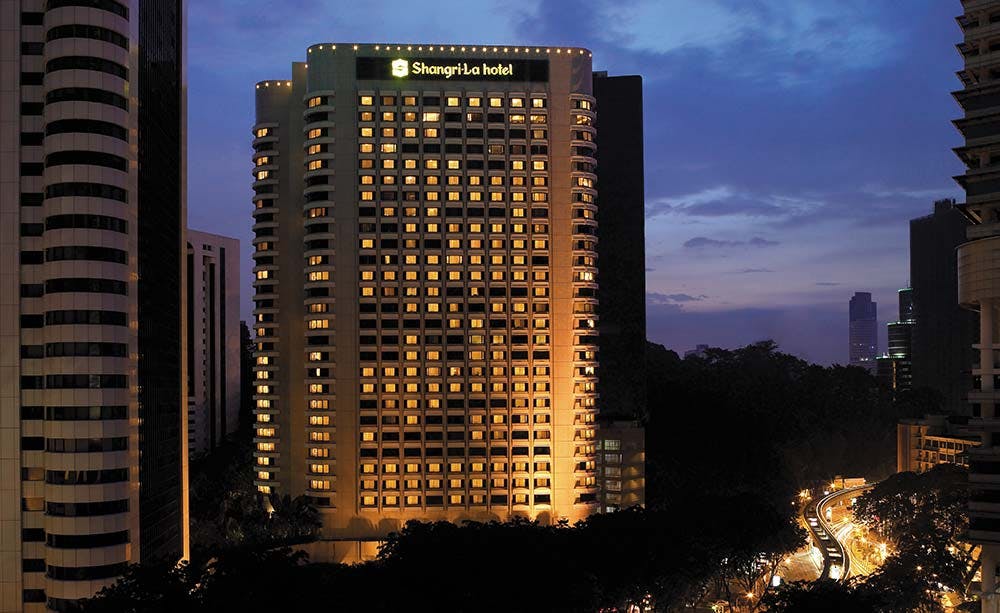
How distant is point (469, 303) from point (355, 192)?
19.9 m

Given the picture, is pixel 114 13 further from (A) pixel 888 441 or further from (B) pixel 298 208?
(A) pixel 888 441

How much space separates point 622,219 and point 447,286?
111ft

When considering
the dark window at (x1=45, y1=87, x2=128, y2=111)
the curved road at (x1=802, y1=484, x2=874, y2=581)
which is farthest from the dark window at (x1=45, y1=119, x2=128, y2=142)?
the curved road at (x1=802, y1=484, x2=874, y2=581)

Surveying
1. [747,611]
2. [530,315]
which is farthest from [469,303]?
[747,611]

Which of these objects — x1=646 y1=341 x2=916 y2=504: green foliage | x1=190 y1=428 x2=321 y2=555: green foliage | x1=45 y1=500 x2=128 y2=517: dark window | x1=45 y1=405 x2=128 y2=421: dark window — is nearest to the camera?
x1=45 y1=500 x2=128 y2=517: dark window

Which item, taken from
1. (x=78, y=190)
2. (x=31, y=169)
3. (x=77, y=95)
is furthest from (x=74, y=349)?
(x=77, y=95)

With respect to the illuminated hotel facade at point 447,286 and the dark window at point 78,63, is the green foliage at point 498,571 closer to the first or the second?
the illuminated hotel facade at point 447,286

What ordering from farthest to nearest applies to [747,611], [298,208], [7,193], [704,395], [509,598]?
[704,395] → [298,208] → [747,611] → [7,193] → [509,598]

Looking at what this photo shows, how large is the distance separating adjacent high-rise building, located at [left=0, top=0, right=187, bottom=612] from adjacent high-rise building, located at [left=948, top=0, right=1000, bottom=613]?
221 feet

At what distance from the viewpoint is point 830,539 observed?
120 m

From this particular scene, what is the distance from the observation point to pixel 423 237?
117 m

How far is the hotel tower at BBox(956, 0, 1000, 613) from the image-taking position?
7212 centimetres

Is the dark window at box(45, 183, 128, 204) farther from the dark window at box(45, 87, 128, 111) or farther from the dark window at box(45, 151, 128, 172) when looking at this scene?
the dark window at box(45, 87, 128, 111)

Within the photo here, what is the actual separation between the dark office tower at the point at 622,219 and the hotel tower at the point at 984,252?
Result: 6190 centimetres
